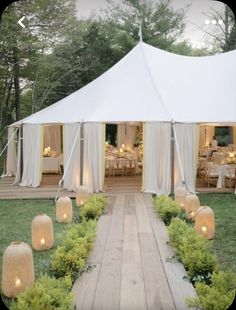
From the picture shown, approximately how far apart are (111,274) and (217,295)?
155 cm

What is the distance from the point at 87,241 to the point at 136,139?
1334 centimetres

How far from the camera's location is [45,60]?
19.5m

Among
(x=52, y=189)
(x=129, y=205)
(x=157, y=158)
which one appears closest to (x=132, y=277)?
(x=129, y=205)

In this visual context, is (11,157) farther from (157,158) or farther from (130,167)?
(157,158)

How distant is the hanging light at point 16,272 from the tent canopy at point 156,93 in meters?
6.36

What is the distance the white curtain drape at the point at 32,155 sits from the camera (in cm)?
1116

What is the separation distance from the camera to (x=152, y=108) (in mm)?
10320

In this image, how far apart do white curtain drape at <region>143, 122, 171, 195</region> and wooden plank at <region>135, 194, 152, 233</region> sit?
676mm

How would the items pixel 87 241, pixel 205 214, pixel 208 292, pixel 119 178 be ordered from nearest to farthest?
1. pixel 208 292
2. pixel 87 241
3. pixel 205 214
4. pixel 119 178

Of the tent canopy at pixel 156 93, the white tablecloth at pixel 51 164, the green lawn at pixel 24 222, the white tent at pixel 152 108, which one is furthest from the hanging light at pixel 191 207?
the white tablecloth at pixel 51 164

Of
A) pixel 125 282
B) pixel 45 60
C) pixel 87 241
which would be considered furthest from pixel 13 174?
pixel 125 282

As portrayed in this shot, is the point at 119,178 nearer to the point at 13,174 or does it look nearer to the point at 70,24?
the point at 13,174

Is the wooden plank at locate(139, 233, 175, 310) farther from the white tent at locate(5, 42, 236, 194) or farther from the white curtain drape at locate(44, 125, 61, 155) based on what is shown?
the white curtain drape at locate(44, 125, 61, 155)

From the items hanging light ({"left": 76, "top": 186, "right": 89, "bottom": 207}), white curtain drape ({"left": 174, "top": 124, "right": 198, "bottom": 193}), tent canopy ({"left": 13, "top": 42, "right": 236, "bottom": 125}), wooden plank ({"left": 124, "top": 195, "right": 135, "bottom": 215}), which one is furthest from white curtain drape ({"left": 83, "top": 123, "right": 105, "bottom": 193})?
white curtain drape ({"left": 174, "top": 124, "right": 198, "bottom": 193})
